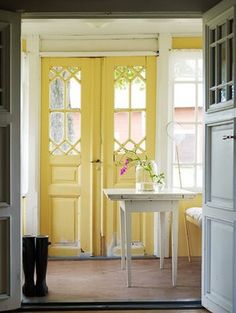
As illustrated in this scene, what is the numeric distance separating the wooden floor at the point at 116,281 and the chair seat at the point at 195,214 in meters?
0.53

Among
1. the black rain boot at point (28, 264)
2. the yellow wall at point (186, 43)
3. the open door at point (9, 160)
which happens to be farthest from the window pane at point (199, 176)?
the open door at point (9, 160)

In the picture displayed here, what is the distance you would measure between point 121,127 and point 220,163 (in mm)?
2286

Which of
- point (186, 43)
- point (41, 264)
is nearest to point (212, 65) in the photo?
point (186, 43)

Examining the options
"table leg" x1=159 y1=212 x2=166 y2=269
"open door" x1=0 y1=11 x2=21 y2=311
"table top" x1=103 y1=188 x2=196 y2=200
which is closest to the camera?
"open door" x1=0 y1=11 x2=21 y2=311

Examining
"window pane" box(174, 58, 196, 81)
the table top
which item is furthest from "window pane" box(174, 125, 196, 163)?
the table top

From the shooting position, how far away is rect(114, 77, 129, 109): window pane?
18.9ft

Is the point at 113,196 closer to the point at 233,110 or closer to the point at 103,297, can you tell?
the point at 103,297

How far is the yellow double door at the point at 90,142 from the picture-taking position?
18.9 feet

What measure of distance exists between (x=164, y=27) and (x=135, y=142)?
1362 millimetres

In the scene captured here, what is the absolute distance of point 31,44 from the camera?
5.64 metres

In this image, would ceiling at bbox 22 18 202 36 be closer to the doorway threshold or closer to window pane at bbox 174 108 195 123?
window pane at bbox 174 108 195 123

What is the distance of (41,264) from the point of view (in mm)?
4207

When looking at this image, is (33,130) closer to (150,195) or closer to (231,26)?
(150,195)

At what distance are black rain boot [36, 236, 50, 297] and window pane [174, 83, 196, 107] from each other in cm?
244
